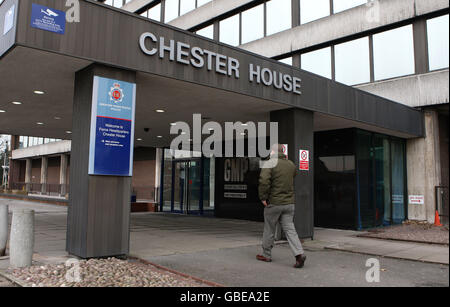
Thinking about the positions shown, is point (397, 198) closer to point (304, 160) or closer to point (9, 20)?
point (304, 160)

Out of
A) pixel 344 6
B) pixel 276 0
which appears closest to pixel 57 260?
pixel 344 6

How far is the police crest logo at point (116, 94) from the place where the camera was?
6.44 m

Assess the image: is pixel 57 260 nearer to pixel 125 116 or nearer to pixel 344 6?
pixel 125 116

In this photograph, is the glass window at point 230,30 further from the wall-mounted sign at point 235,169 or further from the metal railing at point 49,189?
the metal railing at point 49,189

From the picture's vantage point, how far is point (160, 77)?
7094mm

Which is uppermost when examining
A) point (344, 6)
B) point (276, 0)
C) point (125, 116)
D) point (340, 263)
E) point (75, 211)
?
point (276, 0)

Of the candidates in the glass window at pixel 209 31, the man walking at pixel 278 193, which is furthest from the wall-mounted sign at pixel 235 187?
the glass window at pixel 209 31

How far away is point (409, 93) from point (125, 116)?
461 inches

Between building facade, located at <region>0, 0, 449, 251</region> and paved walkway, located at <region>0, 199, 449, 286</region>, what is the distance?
6.27ft

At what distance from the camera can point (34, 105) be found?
1003 centimetres

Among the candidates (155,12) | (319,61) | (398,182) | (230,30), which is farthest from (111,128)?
(155,12)

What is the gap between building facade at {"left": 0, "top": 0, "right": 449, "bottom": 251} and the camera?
1074 centimetres

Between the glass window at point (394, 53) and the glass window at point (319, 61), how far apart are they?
2257mm

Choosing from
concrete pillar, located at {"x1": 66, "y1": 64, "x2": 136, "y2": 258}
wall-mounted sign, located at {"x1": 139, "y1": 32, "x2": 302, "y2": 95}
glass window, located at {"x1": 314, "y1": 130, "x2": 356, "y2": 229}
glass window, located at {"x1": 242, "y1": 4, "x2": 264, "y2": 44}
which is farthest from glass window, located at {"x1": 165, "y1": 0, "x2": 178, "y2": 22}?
concrete pillar, located at {"x1": 66, "y1": 64, "x2": 136, "y2": 258}
